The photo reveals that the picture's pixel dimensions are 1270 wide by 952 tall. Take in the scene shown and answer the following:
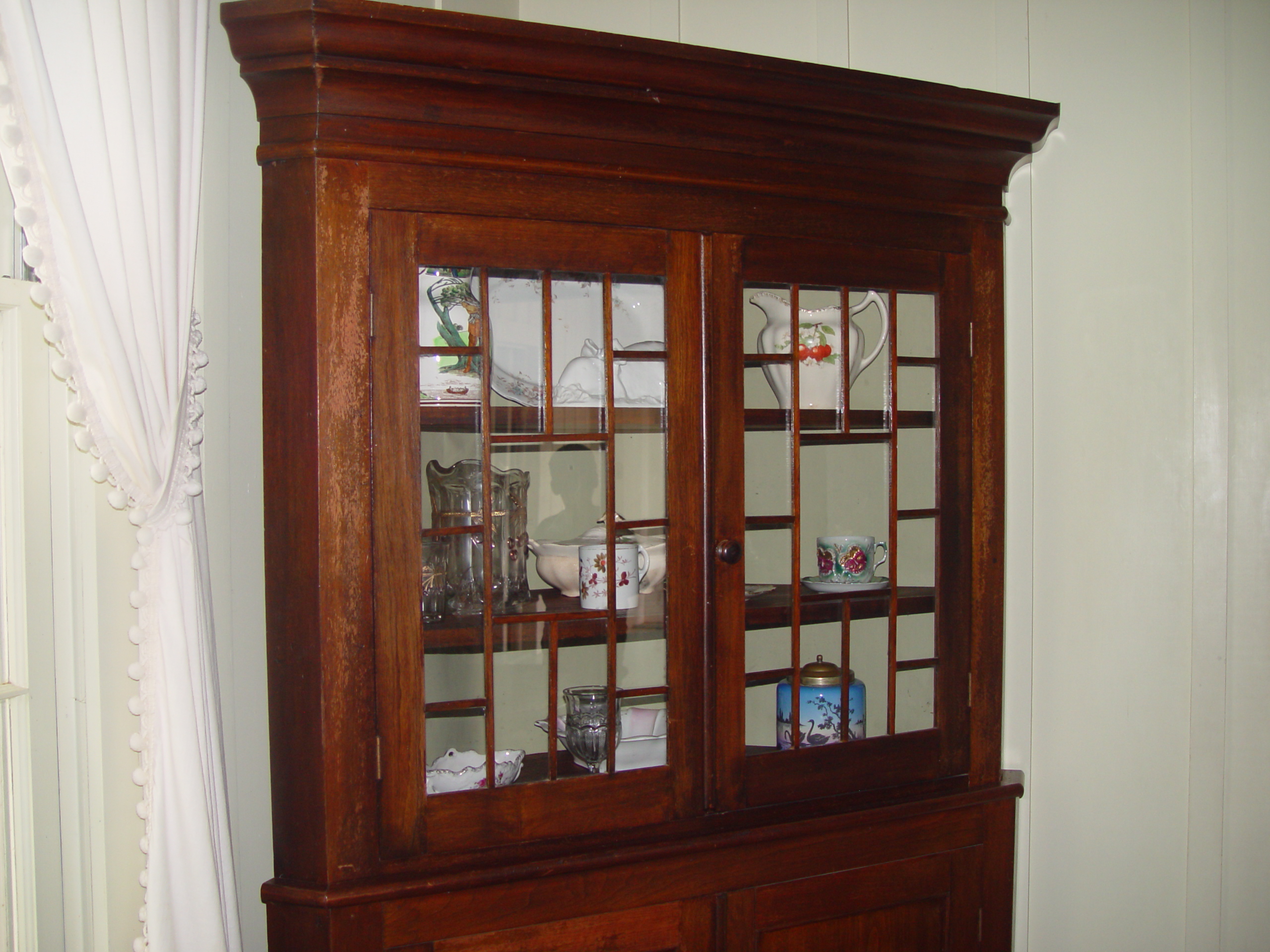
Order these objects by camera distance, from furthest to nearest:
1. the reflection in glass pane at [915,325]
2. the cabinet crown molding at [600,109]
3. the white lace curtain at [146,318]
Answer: the reflection in glass pane at [915,325]
the cabinet crown molding at [600,109]
the white lace curtain at [146,318]

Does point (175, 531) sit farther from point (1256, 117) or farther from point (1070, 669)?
point (1256, 117)

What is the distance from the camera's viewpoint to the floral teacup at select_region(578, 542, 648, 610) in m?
1.17

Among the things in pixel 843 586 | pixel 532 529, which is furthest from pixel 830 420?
pixel 532 529

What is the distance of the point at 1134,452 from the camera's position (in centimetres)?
165

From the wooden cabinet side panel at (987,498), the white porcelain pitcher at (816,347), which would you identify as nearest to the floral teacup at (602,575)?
the white porcelain pitcher at (816,347)

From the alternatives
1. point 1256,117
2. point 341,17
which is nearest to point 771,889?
point 341,17

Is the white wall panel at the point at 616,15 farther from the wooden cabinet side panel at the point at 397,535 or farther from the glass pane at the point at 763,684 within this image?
the glass pane at the point at 763,684

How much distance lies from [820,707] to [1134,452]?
0.86 meters

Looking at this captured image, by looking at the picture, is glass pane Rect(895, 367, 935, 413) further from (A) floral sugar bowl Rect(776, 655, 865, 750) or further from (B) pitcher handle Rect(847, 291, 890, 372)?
(A) floral sugar bowl Rect(776, 655, 865, 750)

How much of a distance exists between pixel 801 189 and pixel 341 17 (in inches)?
24.9

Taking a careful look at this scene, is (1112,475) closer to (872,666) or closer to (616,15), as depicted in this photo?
(872,666)

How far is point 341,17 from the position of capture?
0.97m

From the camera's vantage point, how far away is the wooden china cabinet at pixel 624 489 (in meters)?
1.03

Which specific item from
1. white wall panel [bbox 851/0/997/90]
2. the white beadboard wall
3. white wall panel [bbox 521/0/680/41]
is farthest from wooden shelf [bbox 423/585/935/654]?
white wall panel [bbox 521/0/680/41]
